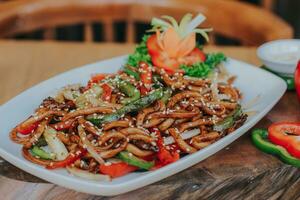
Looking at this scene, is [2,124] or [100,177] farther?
[2,124]

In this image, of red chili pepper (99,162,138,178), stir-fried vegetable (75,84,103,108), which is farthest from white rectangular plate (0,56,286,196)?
stir-fried vegetable (75,84,103,108)

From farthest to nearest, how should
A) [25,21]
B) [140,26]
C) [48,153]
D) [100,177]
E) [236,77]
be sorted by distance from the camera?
[140,26]
[25,21]
[236,77]
[48,153]
[100,177]

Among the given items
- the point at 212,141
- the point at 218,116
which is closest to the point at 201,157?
the point at 212,141

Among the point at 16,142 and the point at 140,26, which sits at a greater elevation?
the point at 16,142

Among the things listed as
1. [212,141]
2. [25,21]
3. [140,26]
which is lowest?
[140,26]

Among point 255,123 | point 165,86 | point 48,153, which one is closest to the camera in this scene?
point 48,153

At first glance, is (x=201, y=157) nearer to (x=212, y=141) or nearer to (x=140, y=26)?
(x=212, y=141)

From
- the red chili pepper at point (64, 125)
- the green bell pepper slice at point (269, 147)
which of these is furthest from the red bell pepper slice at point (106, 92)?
the green bell pepper slice at point (269, 147)
